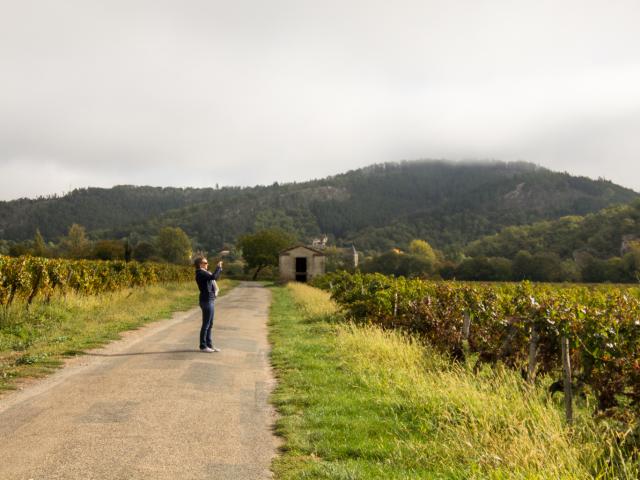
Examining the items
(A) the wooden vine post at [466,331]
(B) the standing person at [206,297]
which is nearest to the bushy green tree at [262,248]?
(B) the standing person at [206,297]

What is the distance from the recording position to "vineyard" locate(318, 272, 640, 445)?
5.75 meters

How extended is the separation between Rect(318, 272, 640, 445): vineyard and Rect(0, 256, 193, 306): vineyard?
1117cm

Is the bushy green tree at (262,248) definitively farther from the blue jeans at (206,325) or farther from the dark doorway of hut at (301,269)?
the blue jeans at (206,325)

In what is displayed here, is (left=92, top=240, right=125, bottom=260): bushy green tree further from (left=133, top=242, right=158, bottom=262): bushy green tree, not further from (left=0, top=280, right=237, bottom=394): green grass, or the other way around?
(left=0, top=280, right=237, bottom=394): green grass

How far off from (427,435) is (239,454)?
83.3 inches

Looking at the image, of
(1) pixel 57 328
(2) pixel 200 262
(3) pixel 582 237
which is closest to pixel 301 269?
(3) pixel 582 237

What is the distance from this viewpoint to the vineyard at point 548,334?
18.9ft

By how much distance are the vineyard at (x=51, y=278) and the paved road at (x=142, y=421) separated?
741 cm

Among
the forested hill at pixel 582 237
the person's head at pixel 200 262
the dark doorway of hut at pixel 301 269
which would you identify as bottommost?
the dark doorway of hut at pixel 301 269

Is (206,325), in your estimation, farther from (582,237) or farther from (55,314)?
(582,237)

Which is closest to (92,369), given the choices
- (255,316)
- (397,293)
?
(397,293)

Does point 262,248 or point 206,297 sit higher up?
point 262,248

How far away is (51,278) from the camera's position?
757 inches

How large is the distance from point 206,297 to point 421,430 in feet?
23.8
